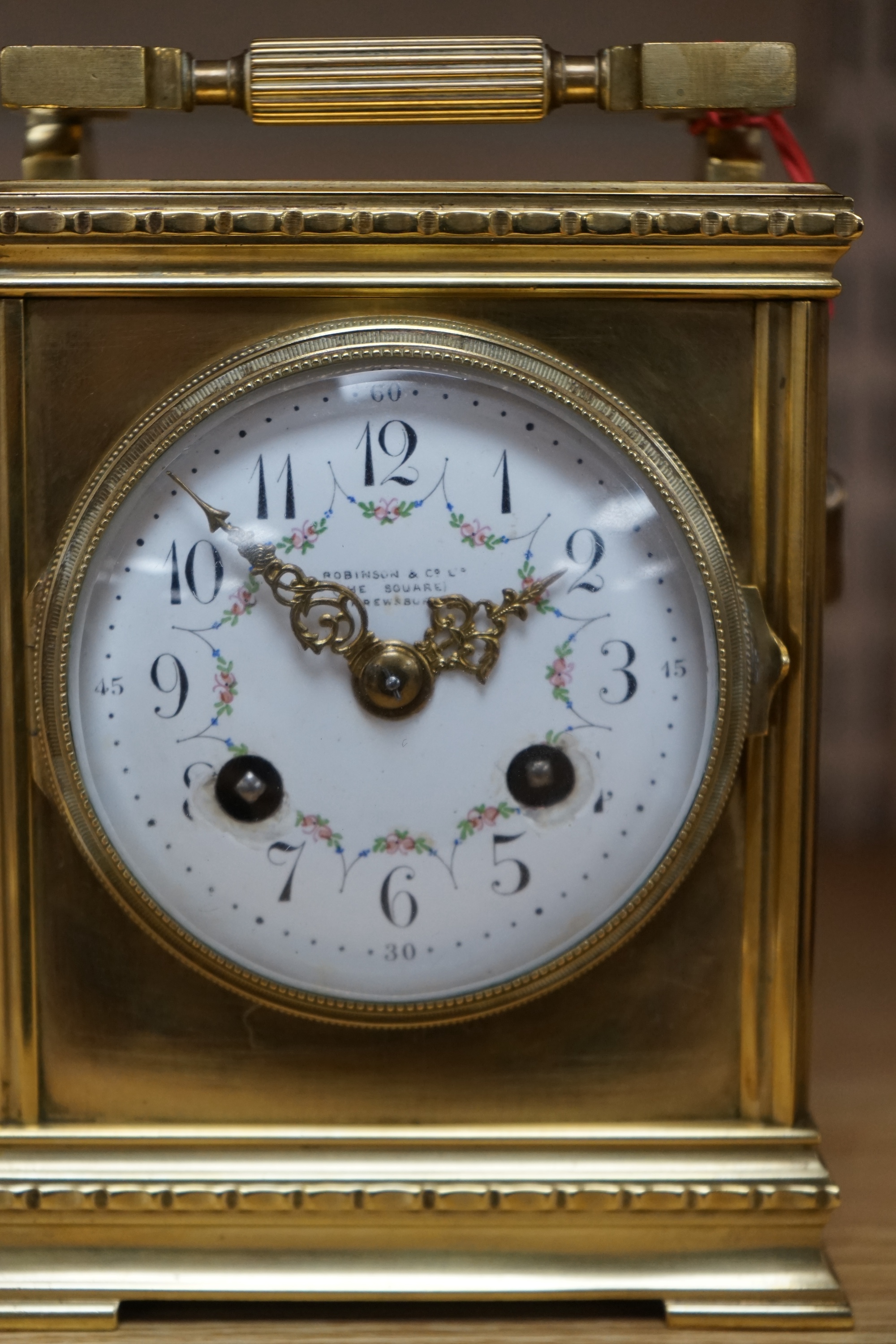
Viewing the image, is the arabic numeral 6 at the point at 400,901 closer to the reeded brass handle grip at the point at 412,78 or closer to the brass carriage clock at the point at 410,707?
the brass carriage clock at the point at 410,707

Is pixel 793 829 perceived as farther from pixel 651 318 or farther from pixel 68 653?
pixel 68 653

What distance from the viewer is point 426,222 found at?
655 mm

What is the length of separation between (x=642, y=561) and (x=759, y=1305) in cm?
36

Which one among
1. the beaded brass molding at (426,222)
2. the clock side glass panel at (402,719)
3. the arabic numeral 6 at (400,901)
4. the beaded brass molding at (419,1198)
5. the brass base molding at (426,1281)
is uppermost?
the beaded brass molding at (426,222)

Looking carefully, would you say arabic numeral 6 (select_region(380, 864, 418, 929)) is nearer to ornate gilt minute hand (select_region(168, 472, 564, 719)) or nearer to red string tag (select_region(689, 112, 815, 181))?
ornate gilt minute hand (select_region(168, 472, 564, 719))

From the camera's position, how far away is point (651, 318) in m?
0.68

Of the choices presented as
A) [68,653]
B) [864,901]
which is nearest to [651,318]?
[68,653]

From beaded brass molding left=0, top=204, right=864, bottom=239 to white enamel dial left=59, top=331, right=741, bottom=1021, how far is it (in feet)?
0.21

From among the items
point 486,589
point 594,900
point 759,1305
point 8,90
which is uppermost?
point 8,90

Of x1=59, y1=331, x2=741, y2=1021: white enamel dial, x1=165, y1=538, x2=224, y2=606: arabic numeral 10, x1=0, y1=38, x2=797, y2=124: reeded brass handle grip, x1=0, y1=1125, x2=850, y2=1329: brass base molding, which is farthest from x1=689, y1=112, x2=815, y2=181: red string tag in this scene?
x1=0, y1=1125, x2=850, y2=1329: brass base molding

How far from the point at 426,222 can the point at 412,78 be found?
0.28 feet

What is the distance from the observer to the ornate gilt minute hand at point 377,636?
0.67m

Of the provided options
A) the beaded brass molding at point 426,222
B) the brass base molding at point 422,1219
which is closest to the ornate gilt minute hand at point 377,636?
the beaded brass molding at point 426,222

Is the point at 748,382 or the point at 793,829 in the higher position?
the point at 748,382
